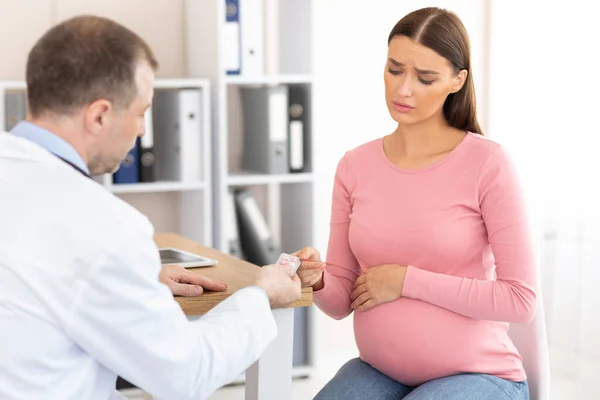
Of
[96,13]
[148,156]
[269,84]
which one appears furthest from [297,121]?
[96,13]

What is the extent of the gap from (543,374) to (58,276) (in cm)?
108

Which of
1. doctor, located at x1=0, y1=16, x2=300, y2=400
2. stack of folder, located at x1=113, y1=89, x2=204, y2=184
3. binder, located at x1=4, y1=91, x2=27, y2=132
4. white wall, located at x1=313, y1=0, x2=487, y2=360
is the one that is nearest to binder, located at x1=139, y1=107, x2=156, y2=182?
stack of folder, located at x1=113, y1=89, x2=204, y2=184

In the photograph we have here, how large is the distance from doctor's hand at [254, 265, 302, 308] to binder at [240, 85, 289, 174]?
→ 182 cm

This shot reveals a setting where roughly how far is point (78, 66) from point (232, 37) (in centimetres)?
216

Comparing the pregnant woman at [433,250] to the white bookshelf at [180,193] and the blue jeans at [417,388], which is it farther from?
the white bookshelf at [180,193]

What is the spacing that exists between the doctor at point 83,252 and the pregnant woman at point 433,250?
55cm

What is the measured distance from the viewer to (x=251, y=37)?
350 centimetres

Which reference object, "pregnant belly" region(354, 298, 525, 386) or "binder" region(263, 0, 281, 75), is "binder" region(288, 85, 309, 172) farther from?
"pregnant belly" region(354, 298, 525, 386)

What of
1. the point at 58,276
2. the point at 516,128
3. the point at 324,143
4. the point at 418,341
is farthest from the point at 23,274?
the point at 516,128

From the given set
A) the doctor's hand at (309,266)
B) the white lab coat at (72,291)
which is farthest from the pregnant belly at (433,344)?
the white lab coat at (72,291)

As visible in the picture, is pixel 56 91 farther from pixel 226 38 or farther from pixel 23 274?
pixel 226 38

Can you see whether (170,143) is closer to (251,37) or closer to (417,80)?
(251,37)

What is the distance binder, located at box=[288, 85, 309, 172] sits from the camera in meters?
3.56

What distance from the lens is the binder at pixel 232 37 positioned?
345 centimetres
